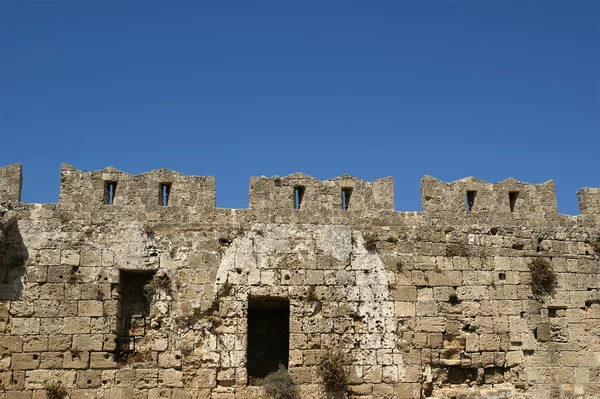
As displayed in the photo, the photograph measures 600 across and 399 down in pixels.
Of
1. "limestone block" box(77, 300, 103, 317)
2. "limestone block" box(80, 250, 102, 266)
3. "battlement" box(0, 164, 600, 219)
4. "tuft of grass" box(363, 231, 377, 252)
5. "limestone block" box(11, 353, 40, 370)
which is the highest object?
"battlement" box(0, 164, 600, 219)

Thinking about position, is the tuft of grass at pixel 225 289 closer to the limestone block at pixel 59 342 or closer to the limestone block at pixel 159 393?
the limestone block at pixel 159 393

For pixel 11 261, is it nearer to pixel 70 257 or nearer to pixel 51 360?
pixel 70 257

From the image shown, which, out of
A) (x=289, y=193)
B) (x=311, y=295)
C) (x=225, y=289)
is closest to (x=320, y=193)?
(x=289, y=193)

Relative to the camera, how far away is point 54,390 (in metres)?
11.3

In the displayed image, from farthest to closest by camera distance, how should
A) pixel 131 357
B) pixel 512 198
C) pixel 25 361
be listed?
pixel 512 198, pixel 131 357, pixel 25 361

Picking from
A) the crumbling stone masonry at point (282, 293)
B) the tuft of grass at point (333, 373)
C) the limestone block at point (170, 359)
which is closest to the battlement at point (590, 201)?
the crumbling stone masonry at point (282, 293)

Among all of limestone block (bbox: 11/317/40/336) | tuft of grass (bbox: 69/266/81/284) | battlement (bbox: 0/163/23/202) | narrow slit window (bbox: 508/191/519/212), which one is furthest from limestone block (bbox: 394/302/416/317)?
battlement (bbox: 0/163/23/202)

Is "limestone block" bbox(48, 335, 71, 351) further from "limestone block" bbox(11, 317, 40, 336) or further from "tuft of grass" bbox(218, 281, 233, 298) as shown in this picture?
"tuft of grass" bbox(218, 281, 233, 298)

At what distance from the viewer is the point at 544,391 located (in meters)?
12.4

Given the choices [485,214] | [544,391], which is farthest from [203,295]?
[544,391]

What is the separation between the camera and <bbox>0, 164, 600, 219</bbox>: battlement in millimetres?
12375

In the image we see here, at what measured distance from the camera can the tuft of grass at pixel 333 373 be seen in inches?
459

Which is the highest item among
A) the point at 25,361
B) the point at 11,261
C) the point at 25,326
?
the point at 11,261

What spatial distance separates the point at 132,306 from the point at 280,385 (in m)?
3.01
